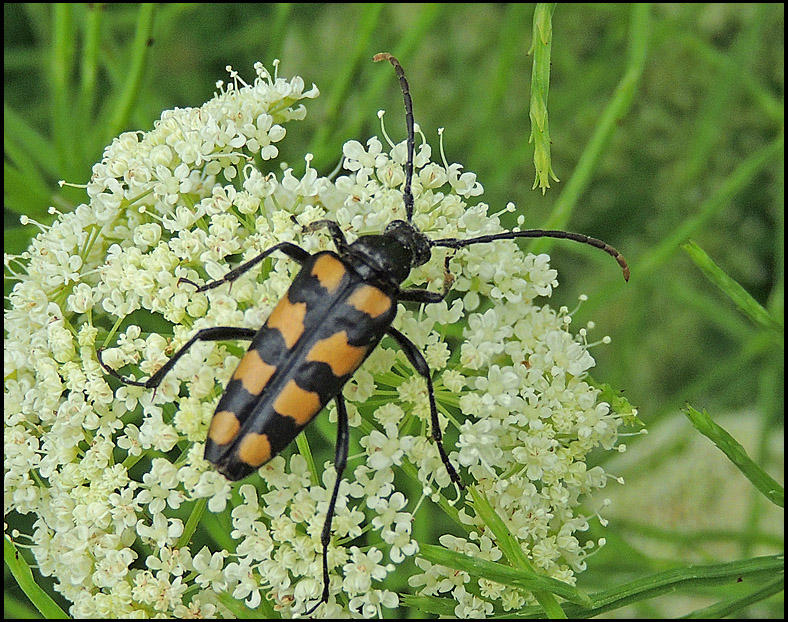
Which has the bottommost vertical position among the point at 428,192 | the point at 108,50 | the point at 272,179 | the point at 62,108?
the point at 272,179

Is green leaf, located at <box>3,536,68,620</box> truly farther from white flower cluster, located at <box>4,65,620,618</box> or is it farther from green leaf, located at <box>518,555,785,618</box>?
green leaf, located at <box>518,555,785,618</box>

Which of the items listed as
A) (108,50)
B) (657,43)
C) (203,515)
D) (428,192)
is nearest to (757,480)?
(428,192)

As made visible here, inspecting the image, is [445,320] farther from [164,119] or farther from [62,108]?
[62,108]

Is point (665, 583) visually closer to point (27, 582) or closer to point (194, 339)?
point (194, 339)

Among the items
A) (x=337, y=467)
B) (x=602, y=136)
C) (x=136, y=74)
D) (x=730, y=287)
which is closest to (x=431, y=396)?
(x=337, y=467)

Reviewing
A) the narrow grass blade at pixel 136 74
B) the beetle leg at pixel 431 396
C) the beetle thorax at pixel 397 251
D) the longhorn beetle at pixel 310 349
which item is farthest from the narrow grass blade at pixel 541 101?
the narrow grass blade at pixel 136 74

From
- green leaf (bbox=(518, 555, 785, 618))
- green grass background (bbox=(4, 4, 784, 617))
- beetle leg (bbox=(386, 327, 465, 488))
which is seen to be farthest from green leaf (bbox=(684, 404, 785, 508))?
green grass background (bbox=(4, 4, 784, 617))
